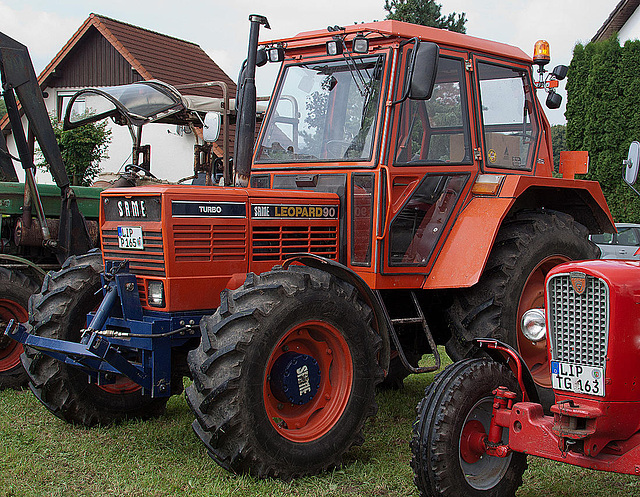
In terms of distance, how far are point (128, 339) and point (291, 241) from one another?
125 cm

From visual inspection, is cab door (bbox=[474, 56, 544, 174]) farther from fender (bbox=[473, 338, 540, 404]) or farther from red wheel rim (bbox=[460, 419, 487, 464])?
red wheel rim (bbox=[460, 419, 487, 464])

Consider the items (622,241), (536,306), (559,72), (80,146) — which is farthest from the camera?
(80,146)

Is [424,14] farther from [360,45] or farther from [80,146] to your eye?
[360,45]

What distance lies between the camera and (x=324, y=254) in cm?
527

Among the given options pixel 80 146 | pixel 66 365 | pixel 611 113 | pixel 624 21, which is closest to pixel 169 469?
pixel 66 365

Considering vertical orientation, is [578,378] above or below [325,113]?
below

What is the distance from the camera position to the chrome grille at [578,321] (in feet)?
11.3

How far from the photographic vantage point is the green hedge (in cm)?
1644

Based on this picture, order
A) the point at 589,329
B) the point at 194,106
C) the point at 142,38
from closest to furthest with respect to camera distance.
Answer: the point at 589,329 < the point at 194,106 < the point at 142,38

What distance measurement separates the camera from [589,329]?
3479 mm

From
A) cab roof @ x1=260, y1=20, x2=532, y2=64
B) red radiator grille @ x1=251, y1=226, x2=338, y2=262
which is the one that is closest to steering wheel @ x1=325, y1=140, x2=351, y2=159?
red radiator grille @ x1=251, y1=226, x2=338, y2=262

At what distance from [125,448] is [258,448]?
125 centimetres

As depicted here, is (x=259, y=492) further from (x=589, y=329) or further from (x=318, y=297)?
(x=589, y=329)

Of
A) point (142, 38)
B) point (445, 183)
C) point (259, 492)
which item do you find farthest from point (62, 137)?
point (259, 492)
